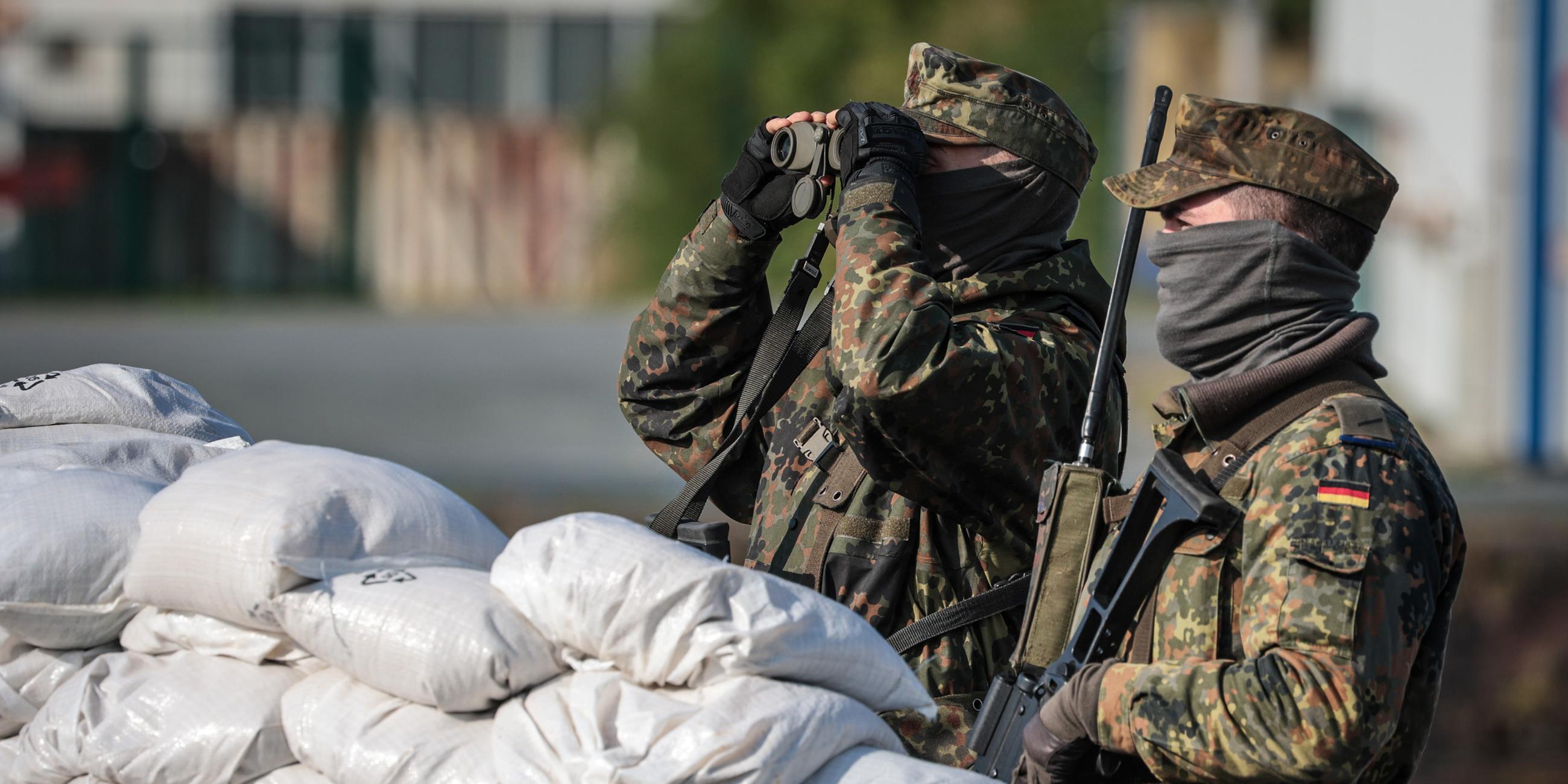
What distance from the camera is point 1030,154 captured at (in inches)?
117

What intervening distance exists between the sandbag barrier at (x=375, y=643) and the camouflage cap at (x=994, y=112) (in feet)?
3.31

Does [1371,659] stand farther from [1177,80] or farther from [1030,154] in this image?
[1177,80]

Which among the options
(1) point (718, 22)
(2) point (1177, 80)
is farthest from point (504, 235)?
(2) point (1177, 80)

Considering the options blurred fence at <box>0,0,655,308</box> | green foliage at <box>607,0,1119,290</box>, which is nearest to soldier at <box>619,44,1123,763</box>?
green foliage at <box>607,0,1119,290</box>

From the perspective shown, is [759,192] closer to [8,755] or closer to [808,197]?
[808,197]

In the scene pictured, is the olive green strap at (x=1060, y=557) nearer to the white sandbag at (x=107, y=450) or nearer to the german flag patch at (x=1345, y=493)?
the german flag patch at (x=1345, y=493)

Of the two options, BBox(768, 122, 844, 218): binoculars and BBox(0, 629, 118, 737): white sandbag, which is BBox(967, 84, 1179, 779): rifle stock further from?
BBox(0, 629, 118, 737): white sandbag

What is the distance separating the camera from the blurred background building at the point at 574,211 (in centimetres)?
1080

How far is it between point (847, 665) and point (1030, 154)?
43.1 inches

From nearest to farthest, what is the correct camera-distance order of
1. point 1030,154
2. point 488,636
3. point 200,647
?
point 488,636 → point 200,647 → point 1030,154

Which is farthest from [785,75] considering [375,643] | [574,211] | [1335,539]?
[1335,539]

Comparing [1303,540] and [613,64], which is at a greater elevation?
[613,64]

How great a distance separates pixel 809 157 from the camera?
2994 mm

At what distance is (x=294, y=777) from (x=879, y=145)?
138 centimetres
